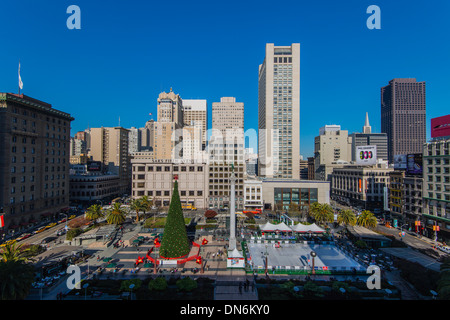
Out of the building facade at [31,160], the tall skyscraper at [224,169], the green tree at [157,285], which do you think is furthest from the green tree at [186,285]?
the tall skyscraper at [224,169]

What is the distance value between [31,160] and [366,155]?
101m

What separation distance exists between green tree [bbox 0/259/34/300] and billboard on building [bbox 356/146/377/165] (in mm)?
91089

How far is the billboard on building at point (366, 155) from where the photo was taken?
82000mm

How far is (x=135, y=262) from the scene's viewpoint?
37.5m

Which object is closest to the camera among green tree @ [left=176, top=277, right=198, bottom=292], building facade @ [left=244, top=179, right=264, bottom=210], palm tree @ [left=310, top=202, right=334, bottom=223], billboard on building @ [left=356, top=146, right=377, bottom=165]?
green tree @ [left=176, top=277, right=198, bottom=292]

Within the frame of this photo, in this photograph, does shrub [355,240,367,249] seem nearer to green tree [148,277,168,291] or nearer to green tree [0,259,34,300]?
green tree [148,277,168,291]

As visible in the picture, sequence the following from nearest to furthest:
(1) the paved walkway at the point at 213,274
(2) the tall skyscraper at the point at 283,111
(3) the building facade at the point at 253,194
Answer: (1) the paved walkway at the point at 213,274, (3) the building facade at the point at 253,194, (2) the tall skyscraper at the point at 283,111

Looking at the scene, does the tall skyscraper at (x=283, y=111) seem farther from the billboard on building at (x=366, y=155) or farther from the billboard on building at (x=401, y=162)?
the billboard on building at (x=401, y=162)

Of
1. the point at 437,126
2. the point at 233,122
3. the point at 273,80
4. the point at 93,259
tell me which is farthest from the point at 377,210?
the point at 233,122

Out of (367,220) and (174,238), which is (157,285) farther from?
(367,220)

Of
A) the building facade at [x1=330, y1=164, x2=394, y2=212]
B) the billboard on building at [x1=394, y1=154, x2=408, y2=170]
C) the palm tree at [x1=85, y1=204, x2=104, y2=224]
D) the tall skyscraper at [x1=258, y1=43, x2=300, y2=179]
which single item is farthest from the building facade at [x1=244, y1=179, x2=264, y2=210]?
the palm tree at [x1=85, y1=204, x2=104, y2=224]

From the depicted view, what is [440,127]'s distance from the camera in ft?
168

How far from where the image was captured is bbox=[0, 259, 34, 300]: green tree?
→ 2214 cm

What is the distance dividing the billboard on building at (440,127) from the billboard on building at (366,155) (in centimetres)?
2956
